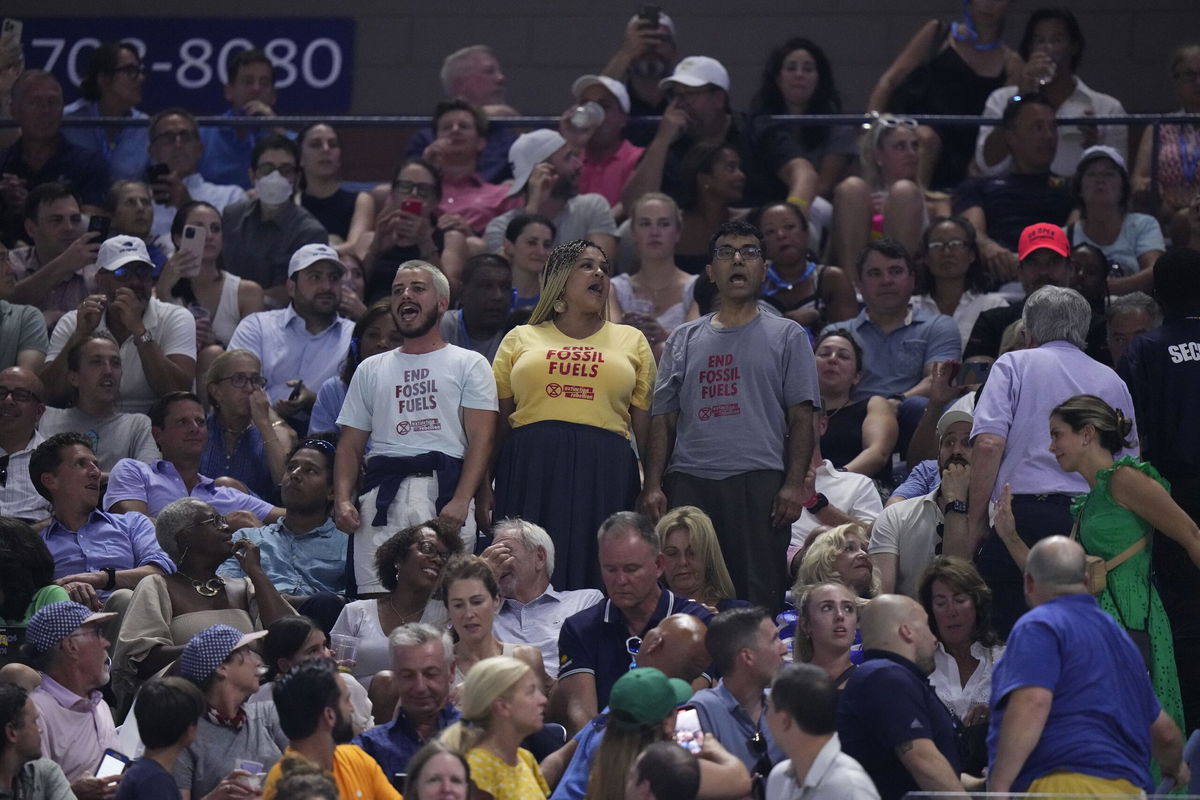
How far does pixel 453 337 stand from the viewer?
941 centimetres

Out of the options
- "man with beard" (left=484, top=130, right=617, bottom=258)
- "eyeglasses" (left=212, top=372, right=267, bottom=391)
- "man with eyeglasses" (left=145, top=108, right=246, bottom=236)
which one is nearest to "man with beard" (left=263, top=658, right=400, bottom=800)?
"eyeglasses" (left=212, top=372, right=267, bottom=391)

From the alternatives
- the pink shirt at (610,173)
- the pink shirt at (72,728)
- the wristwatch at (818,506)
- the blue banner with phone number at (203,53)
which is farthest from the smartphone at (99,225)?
the wristwatch at (818,506)

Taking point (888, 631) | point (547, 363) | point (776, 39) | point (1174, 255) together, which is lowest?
point (888, 631)

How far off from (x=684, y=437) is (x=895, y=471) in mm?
1664

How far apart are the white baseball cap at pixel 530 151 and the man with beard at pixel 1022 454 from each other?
3.77 metres

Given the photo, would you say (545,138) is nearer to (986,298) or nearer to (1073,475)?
(986,298)

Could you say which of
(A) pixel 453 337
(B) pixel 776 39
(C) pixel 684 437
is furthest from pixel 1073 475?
(B) pixel 776 39

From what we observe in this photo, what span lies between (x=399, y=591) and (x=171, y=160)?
4.36 metres

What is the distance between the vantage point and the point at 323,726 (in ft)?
20.2

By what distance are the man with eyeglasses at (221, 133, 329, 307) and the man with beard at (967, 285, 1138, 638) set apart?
14.5ft

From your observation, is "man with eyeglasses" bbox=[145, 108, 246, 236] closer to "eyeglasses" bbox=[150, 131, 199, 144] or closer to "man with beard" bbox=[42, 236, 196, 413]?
"eyeglasses" bbox=[150, 131, 199, 144]

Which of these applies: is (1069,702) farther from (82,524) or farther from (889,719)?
(82,524)

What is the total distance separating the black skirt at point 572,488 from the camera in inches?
313

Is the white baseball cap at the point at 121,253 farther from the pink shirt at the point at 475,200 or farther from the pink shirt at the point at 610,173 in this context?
the pink shirt at the point at 610,173
